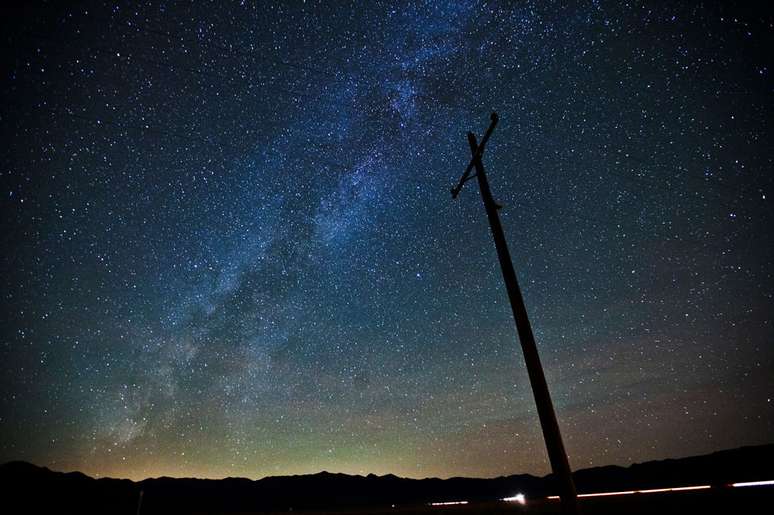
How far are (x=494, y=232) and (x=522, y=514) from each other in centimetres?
1057

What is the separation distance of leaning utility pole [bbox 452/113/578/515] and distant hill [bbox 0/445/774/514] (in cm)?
5926

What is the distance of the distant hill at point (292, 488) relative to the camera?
209ft

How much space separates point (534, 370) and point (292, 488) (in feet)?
403

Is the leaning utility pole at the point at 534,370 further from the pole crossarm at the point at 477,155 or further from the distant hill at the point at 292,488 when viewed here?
the distant hill at the point at 292,488

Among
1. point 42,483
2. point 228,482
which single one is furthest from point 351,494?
point 42,483

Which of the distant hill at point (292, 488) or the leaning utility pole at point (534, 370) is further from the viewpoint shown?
the distant hill at point (292, 488)

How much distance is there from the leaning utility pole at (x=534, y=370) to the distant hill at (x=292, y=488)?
59264mm

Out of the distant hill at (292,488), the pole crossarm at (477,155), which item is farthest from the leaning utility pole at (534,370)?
the distant hill at (292,488)

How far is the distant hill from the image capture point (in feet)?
209

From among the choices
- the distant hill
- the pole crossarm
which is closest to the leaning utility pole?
the pole crossarm

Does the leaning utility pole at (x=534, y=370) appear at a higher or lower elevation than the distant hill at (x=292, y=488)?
higher

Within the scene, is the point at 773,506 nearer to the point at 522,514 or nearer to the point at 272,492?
the point at 522,514

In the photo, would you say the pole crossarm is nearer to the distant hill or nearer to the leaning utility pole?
the leaning utility pole

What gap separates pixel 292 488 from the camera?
10719cm
